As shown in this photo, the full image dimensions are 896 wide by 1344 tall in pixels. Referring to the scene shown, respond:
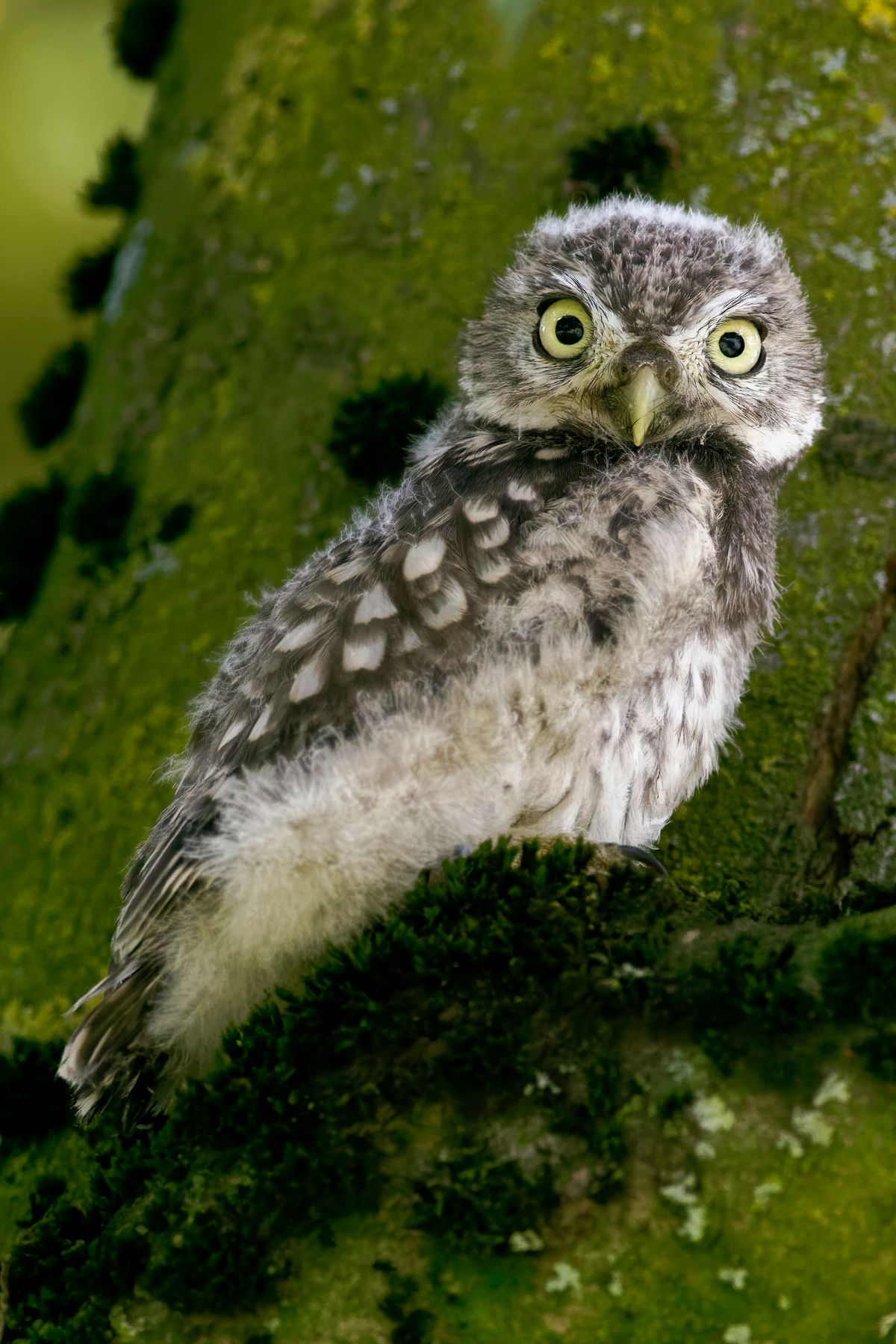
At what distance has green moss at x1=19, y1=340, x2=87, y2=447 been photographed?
4059mm

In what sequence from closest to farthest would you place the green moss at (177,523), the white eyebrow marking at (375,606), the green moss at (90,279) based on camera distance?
1. the white eyebrow marking at (375,606)
2. the green moss at (177,523)
3. the green moss at (90,279)

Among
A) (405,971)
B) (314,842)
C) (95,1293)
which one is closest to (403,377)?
(314,842)

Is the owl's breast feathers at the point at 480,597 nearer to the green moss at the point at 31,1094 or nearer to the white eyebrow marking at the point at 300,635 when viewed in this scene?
the white eyebrow marking at the point at 300,635

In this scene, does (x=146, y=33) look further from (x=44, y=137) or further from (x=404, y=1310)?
(x=404, y=1310)

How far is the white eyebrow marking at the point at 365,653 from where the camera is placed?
238cm

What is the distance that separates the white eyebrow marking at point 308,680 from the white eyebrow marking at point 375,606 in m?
0.11

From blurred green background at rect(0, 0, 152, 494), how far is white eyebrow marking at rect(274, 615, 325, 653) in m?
4.35

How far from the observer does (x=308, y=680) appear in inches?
95.9

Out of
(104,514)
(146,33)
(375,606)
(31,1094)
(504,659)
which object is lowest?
(31,1094)

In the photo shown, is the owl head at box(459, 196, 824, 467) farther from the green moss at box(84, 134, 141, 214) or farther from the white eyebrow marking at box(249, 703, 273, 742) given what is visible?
the green moss at box(84, 134, 141, 214)

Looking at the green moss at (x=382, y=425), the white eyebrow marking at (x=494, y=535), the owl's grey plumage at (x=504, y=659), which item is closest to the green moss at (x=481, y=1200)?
the owl's grey plumage at (x=504, y=659)

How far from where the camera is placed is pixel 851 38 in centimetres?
321

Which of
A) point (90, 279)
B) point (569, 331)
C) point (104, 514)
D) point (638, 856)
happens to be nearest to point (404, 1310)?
point (638, 856)

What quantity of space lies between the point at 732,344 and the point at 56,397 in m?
2.33
